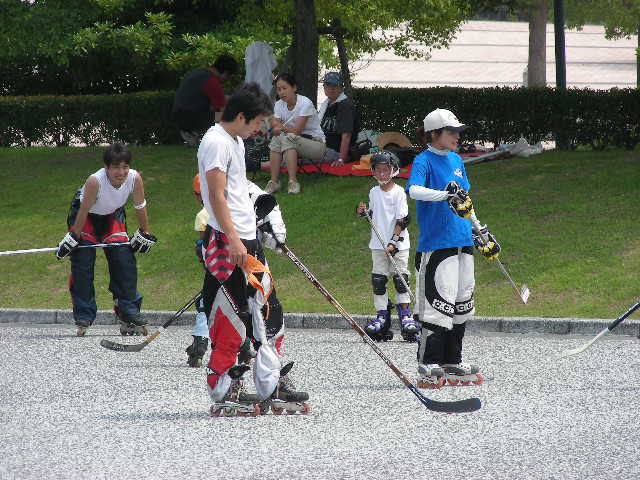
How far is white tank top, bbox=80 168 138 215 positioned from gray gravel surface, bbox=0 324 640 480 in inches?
49.4

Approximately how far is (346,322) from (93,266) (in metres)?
2.25

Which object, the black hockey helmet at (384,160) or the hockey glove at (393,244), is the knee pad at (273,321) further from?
the black hockey helmet at (384,160)

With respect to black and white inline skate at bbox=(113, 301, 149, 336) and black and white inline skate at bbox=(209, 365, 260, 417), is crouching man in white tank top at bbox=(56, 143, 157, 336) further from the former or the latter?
black and white inline skate at bbox=(209, 365, 260, 417)

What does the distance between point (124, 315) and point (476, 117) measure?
8773 mm

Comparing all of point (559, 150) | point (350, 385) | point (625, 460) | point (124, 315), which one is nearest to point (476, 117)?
point (559, 150)

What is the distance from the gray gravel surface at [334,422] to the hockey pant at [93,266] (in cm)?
87

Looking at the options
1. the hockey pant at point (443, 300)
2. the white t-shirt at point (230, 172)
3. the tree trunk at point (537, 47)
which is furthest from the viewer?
the tree trunk at point (537, 47)

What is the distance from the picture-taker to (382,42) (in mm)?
27906

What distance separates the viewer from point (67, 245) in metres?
9.70

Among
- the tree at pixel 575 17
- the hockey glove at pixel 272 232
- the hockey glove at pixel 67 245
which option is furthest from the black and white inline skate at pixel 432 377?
the tree at pixel 575 17

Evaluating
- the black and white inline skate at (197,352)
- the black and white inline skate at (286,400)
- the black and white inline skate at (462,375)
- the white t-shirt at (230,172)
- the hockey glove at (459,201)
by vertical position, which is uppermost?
the white t-shirt at (230,172)

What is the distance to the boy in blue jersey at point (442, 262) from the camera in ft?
24.9

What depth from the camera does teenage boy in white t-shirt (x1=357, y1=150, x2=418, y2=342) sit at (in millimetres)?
9734

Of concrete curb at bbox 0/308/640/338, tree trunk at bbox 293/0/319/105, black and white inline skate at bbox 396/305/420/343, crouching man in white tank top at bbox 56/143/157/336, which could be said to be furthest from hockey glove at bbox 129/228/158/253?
tree trunk at bbox 293/0/319/105
